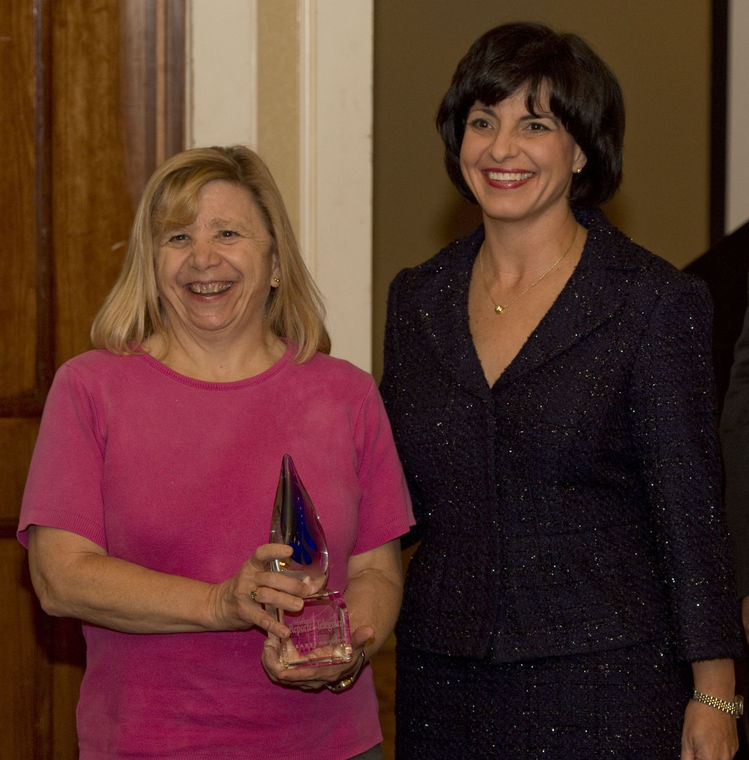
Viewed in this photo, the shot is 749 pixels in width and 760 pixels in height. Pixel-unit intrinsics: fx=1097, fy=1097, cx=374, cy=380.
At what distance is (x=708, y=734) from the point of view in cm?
172

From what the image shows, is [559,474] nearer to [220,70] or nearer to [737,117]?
[220,70]

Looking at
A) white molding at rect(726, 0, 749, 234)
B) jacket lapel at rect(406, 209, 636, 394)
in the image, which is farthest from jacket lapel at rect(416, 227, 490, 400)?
white molding at rect(726, 0, 749, 234)

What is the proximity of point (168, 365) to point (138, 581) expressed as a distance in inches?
15.2

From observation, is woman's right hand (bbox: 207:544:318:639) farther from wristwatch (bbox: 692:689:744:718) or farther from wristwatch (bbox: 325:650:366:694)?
wristwatch (bbox: 692:689:744:718)

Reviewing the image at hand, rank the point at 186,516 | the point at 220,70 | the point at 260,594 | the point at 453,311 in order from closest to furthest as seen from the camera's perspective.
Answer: the point at 260,594 < the point at 186,516 < the point at 453,311 < the point at 220,70

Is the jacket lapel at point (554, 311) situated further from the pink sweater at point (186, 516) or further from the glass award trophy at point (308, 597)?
the glass award trophy at point (308, 597)

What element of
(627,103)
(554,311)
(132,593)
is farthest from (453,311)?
(627,103)

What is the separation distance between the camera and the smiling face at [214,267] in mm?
1828

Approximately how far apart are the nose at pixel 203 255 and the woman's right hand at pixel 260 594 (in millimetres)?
Result: 516

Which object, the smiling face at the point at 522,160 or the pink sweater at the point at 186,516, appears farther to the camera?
the smiling face at the point at 522,160

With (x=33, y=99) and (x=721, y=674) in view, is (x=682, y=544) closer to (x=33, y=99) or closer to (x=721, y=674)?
(x=721, y=674)

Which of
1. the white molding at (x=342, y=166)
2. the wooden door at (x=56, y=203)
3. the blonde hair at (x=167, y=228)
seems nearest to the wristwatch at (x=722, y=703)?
the blonde hair at (x=167, y=228)

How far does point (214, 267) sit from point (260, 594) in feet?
1.91

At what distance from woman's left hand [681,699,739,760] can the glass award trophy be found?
0.58 meters
